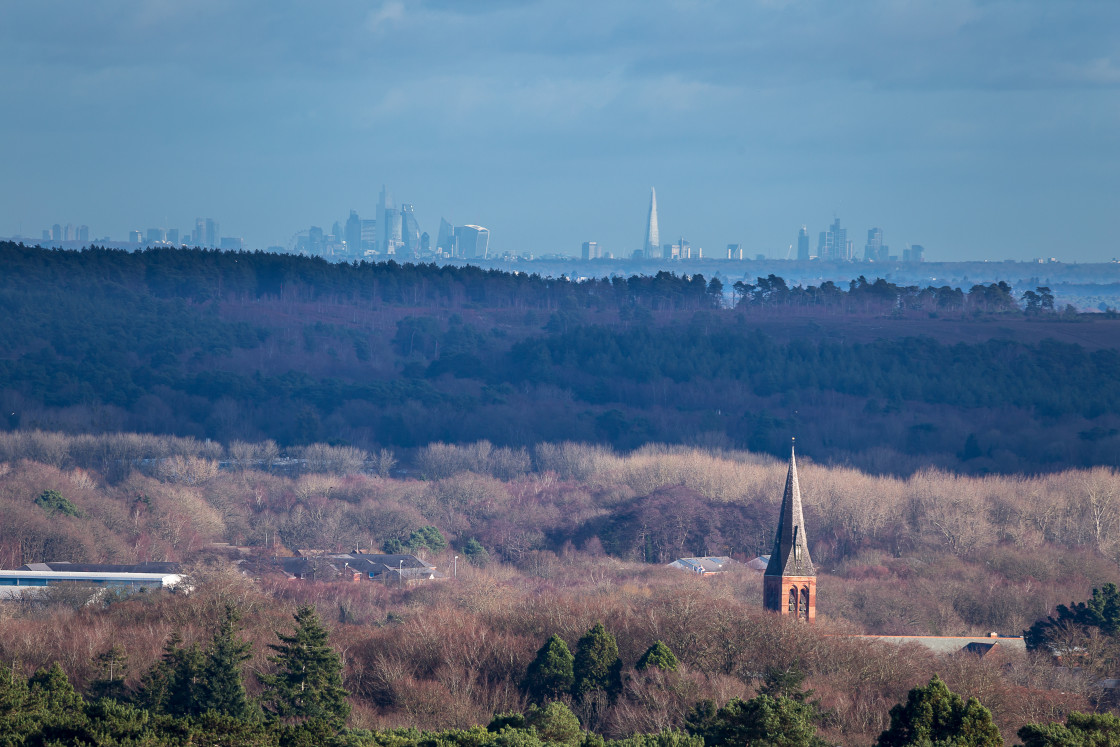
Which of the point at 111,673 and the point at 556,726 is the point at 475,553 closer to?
the point at 111,673

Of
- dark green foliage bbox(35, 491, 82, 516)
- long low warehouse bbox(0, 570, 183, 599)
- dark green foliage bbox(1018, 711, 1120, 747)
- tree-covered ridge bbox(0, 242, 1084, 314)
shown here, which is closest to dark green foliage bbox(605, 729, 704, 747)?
dark green foliage bbox(1018, 711, 1120, 747)

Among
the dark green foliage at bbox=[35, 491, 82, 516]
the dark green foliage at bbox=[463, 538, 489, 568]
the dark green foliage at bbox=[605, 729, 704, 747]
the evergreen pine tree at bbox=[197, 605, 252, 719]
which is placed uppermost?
the dark green foliage at bbox=[605, 729, 704, 747]

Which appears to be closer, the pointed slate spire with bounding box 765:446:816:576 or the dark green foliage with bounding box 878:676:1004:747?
the dark green foliage with bounding box 878:676:1004:747

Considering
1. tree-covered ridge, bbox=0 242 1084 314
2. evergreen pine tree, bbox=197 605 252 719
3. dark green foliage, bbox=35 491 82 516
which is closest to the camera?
evergreen pine tree, bbox=197 605 252 719

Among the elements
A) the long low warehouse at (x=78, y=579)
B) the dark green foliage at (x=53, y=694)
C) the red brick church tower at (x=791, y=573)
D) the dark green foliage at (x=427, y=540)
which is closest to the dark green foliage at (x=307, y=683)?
the dark green foliage at (x=53, y=694)

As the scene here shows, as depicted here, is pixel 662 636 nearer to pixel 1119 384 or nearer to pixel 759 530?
pixel 759 530

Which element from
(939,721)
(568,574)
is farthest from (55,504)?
(939,721)

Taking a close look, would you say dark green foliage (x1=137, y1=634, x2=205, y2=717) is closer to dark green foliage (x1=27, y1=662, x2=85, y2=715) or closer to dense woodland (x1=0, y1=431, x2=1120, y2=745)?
dense woodland (x1=0, y1=431, x2=1120, y2=745)
